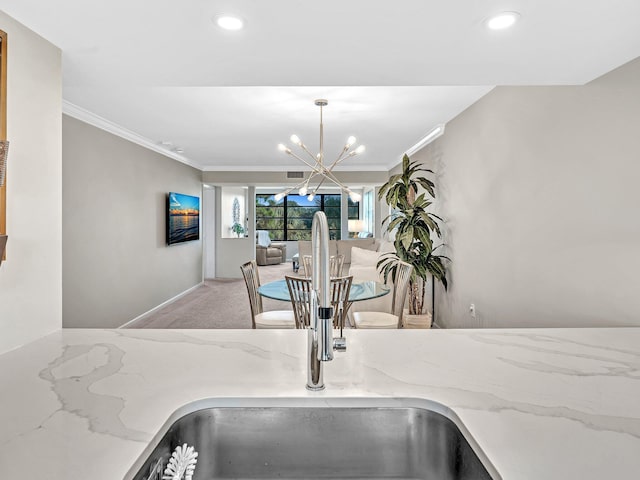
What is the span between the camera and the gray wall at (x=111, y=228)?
12.2ft

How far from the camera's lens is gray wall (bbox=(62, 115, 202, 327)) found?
373 centimetres

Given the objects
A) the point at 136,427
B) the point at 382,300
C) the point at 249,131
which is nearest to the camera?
the point at 136,427

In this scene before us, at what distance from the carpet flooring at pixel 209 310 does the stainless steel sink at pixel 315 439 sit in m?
3.89

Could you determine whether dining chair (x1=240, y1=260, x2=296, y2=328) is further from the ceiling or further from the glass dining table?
the ceiling

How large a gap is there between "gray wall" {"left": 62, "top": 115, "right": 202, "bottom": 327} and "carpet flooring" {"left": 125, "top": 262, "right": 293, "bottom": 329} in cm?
22

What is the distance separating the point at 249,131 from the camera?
475 cm

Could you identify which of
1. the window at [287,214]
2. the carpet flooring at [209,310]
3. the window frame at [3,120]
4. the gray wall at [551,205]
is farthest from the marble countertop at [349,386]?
the window at [287,214]

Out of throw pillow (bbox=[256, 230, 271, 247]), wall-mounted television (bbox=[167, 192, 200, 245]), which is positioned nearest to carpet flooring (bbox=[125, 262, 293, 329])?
wall-mounted television (bbox=[167, 192, 200, 245])

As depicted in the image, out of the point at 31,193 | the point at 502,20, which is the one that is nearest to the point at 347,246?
the point at 502,20

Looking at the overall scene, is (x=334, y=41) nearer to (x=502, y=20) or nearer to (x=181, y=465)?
(x=502, y=20)

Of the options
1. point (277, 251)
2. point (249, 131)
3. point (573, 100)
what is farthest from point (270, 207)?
point (573, 100)

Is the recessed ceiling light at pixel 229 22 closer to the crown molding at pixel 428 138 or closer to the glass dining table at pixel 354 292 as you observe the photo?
the glass dining table at pixel 354 292

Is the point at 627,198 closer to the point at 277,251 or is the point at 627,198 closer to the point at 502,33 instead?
the point at 502,33

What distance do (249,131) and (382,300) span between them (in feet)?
8.39
